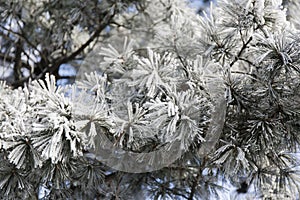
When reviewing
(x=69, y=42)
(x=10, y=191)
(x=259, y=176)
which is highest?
(x=69, y=42)

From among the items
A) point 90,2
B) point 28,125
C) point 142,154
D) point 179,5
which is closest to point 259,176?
point 142,154

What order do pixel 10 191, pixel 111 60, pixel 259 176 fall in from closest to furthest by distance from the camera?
pixel 10 191 → pixel 259 176 → pixel 111 60

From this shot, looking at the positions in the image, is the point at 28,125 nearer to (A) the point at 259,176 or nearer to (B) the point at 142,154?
(B) the point at 142,154

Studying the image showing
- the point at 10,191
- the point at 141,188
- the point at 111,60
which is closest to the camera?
the point at 10,191

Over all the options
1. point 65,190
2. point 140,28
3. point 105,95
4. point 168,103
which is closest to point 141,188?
point 65,190

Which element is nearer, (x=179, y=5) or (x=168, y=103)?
(x=168, y=103)

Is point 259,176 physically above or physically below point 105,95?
below

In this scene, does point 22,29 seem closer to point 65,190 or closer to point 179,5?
point 179,5
